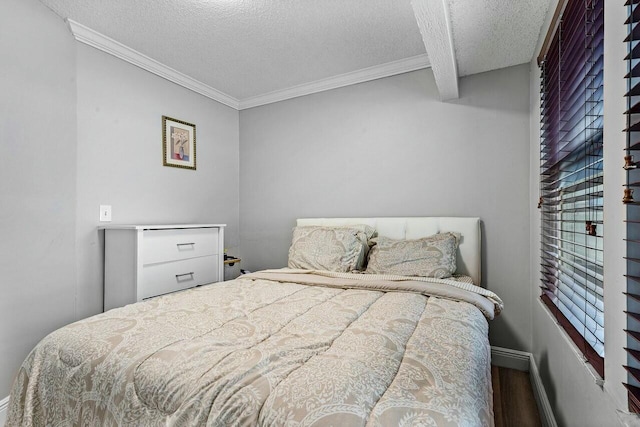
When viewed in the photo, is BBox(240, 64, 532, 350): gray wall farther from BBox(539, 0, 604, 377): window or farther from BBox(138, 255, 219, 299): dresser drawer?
BBox(138, 255, 219, 299): dresser drawer

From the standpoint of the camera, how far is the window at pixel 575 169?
1091 mm

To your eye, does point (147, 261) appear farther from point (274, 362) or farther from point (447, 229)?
point (447, 229)

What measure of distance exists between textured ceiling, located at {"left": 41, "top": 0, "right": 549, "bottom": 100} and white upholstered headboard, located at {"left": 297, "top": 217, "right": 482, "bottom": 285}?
117 centimetres

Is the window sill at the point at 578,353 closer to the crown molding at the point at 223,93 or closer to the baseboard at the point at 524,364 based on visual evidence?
the baseboard at the point at 524,364

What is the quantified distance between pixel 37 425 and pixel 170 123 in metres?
2.24

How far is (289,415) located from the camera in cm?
75

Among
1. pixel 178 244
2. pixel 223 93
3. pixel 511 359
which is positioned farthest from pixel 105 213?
pixel 511 359

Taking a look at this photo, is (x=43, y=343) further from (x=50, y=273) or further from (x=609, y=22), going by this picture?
(x=609, y=22)

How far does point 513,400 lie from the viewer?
1932 mm

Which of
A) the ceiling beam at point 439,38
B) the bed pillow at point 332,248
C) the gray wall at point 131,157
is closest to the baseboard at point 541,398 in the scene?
the bed pillow at point 332,248

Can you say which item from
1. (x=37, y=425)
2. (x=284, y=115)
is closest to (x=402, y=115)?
(x=284, y=115)

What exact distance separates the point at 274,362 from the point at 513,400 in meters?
1.76

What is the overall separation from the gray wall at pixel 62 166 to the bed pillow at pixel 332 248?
1192mm


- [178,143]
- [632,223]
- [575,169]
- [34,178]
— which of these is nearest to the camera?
[632,223]
